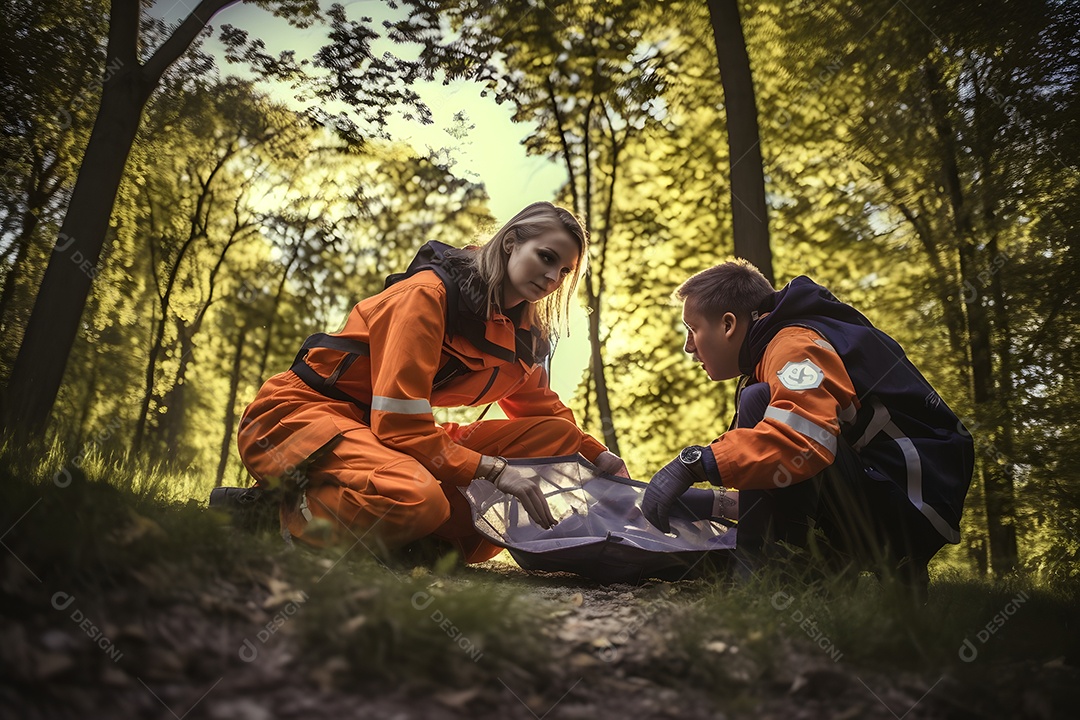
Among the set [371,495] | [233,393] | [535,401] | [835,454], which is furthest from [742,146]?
[233,393]

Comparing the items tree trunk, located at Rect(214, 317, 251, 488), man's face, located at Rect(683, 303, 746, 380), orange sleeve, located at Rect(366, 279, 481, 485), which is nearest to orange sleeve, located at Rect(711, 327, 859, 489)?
man's face, located at Rect(683, 303, 746, 380)

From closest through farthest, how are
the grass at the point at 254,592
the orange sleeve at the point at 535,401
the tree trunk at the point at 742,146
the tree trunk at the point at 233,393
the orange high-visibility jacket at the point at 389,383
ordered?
1. the grass at the point at 254,592
2. the orange high-visibility jacket at the point at 389,383
3. the orange sleeve at the point at 535,401
4. the tree trunk at the point at 742,146
5. the tree trunk at the point at 233,393

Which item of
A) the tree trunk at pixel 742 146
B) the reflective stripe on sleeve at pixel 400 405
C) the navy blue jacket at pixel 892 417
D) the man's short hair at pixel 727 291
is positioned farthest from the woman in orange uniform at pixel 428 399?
the tree trunk at pixel 742 146

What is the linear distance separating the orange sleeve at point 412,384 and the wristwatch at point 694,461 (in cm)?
82

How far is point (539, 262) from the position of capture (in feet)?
10.0

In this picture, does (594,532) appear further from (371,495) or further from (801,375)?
(801,375)

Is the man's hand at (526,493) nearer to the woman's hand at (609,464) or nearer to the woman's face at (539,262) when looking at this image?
the woman's hand at (609,464)

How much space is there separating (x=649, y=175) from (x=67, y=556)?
642 cm

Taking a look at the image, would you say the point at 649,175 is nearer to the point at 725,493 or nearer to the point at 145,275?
the point at 725,493

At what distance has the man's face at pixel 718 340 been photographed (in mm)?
2908

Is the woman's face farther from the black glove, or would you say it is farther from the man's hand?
the black glove

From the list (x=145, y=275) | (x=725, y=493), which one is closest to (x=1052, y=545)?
(x=725, y=493)

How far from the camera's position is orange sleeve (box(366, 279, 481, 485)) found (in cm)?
261

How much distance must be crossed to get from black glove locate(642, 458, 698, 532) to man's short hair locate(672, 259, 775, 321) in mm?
772
